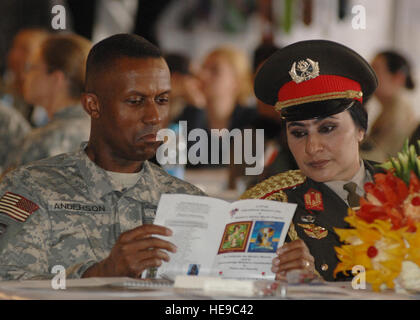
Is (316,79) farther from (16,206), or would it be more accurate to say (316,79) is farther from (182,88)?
(182,88)

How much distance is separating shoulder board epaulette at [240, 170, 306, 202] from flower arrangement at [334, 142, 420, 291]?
797mm

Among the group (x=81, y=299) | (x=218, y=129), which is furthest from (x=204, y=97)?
(x=81, y=299)

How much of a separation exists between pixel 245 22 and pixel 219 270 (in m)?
6.61

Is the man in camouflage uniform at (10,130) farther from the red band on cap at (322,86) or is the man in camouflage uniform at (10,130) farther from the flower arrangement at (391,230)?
the flower arrangement at (391,230)

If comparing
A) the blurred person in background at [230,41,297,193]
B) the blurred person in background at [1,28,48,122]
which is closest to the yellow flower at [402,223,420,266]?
the blurred person in background at [230,41,297,193]

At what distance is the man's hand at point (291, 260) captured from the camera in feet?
8.45

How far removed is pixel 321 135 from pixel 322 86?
0.69ft

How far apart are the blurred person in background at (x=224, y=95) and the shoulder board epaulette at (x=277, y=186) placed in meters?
1.93

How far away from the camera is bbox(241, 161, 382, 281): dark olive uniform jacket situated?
3008mm

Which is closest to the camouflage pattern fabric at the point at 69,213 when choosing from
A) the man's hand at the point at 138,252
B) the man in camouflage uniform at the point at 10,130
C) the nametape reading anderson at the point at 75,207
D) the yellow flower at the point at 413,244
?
the nametape reading anderson at the point at 75,207

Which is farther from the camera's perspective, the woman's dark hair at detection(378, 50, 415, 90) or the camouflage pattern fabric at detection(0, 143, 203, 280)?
the woman's dark hair at detection(378, 50, 415, 90)

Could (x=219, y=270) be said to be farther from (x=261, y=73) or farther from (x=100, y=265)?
(x=261, y=73)

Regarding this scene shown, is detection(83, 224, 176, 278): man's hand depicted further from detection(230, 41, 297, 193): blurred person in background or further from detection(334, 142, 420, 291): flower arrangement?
detection(230, 41, 297, 193): blurred person in background

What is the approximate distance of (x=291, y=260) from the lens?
103 inches
